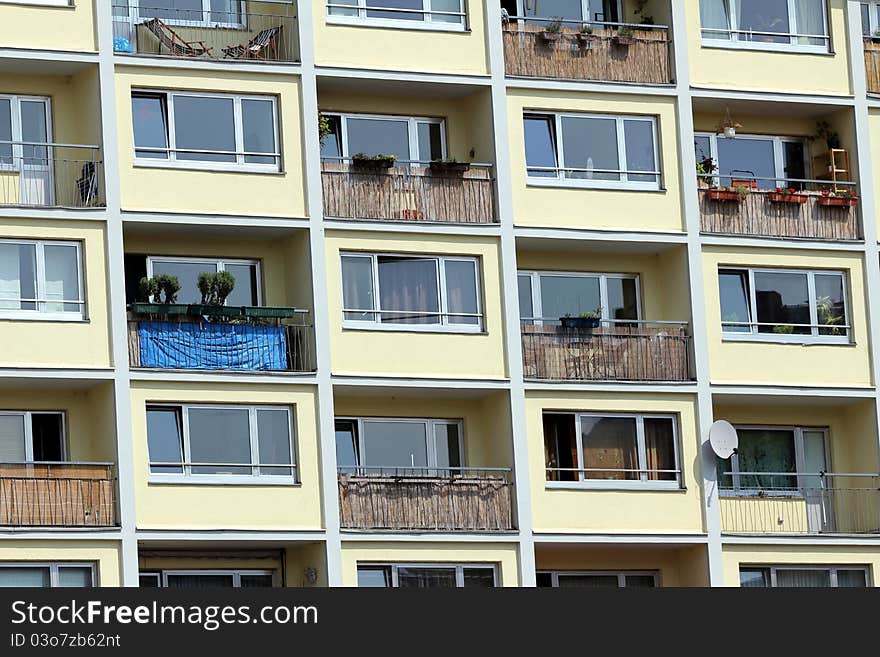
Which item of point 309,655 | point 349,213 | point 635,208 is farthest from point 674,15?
point 309,655

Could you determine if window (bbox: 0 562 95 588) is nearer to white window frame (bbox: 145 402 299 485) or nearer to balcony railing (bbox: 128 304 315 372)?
white window frame (bbox: 145 402 299 485)

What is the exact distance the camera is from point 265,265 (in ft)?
171

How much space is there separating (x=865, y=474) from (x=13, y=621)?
19.1 metres

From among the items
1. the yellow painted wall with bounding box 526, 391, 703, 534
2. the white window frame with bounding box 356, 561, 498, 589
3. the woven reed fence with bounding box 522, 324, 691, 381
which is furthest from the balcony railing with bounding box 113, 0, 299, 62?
the white window frame with bounding box 356, 561, 498, 589

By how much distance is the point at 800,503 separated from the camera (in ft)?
178

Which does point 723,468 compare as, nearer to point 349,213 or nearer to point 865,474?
point 865,474

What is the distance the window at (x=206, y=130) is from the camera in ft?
167

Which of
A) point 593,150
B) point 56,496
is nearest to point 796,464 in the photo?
point 593,150

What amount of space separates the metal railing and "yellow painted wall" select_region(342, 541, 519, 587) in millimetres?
8181

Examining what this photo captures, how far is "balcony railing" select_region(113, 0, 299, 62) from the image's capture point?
169 ft

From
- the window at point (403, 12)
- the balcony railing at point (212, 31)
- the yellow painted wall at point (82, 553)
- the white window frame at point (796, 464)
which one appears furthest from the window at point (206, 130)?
the white window frame at point (796, 464)

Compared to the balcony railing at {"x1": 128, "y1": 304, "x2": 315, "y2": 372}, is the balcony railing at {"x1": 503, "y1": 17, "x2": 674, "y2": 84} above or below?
above

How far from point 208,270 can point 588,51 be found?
897cm

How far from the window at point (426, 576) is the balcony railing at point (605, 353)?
4168 mm
